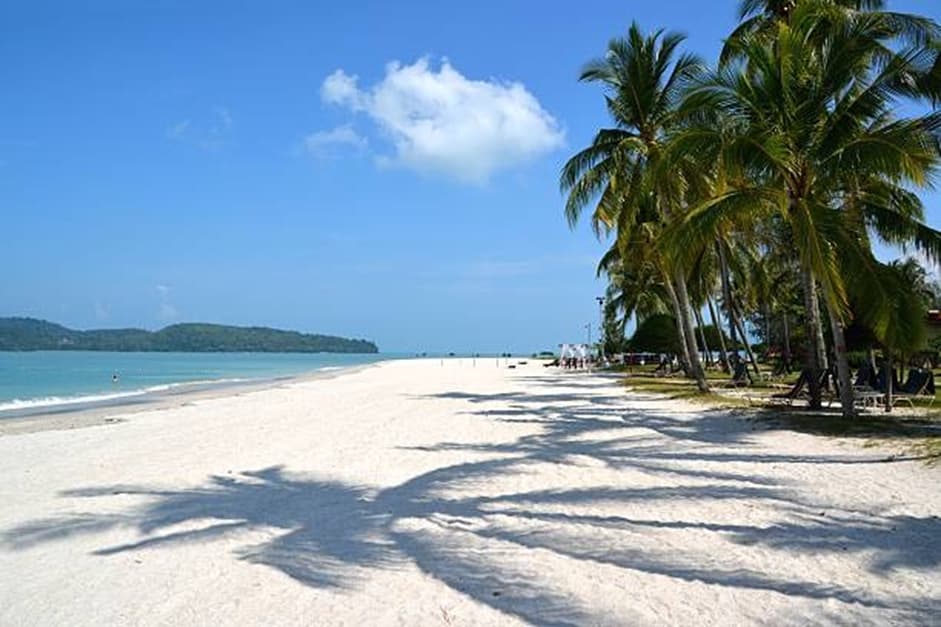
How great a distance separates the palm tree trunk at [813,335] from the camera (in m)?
13.1

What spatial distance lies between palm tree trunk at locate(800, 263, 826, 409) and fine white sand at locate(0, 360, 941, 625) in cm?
310

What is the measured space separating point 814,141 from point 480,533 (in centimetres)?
864

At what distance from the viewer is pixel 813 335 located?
14.0 metres

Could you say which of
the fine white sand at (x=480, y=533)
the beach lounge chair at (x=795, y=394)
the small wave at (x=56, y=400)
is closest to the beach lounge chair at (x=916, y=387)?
the beach lounge chair at (x=795, y=394)

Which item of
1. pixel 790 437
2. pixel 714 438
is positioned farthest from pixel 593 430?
pixel 790 437

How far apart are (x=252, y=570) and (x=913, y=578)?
4.02 metres

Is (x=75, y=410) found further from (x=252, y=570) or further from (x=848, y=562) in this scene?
(x=848, y=562)

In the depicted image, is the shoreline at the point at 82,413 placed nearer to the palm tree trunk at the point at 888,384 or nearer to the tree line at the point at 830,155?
the tree line at the point at 830,155

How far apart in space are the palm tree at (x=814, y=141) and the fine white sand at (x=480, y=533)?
2929 millimetres

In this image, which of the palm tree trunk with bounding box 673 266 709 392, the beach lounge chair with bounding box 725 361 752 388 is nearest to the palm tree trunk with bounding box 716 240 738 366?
the beach lounge chair with bounding box 725 361 752 388

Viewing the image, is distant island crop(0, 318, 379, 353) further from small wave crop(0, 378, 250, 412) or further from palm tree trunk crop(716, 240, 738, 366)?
palm tree trunk crop(716, 240, 738, 366)

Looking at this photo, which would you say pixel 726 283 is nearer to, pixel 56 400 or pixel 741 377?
pixel 741 377

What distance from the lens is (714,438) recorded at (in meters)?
10.2

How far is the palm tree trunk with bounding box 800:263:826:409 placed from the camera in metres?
13.1
